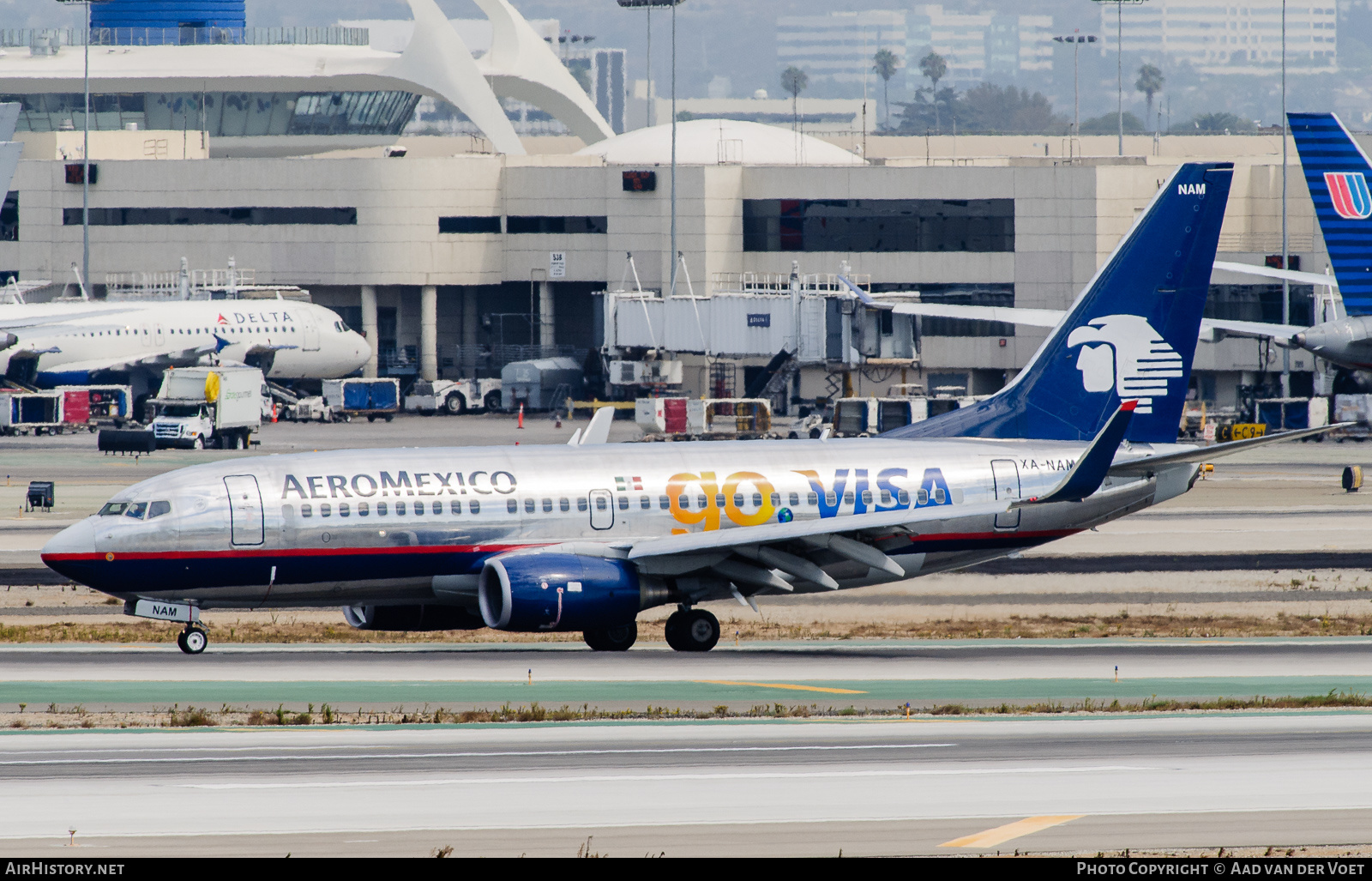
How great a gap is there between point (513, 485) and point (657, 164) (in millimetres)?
86557

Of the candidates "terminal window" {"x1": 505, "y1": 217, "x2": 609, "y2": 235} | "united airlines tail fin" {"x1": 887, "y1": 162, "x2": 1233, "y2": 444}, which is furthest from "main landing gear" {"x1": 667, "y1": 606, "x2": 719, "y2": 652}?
"terminal window" {"x1": 505, "y1": 217, "x2": 609, "y2": 235}

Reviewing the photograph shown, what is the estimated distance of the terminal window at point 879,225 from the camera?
112062mm

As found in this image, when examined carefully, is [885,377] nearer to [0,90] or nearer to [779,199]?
[779,199]

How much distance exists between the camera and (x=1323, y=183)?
5394cm

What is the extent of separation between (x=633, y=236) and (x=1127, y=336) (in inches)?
3199

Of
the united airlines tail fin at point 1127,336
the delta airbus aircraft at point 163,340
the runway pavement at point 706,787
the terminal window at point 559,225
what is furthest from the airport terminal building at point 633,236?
the runway pavement at point 706,787

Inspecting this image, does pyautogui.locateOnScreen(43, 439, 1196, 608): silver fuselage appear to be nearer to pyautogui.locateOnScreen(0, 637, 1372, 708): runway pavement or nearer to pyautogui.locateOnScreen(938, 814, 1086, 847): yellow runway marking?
pyautogui.locateOnScreen(0, 637, 1372, 708): runway pavement

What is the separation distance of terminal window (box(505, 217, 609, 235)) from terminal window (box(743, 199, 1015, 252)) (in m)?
9.75

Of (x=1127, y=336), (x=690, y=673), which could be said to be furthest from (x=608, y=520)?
(x=1127, y=336)

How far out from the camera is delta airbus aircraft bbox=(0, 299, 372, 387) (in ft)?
333

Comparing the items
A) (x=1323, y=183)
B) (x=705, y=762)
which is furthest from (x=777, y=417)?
(x=705, y=762)

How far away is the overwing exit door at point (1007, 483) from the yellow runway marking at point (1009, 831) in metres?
17.0

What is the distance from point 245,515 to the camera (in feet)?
110

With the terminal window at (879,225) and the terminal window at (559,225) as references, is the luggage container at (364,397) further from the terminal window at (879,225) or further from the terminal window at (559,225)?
the terminal window at (879,225)
